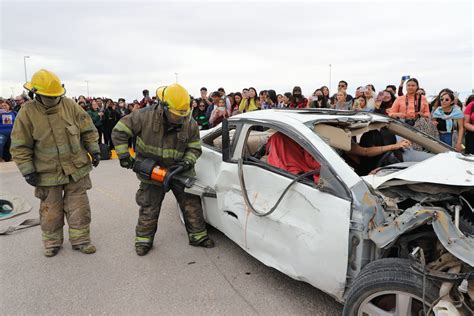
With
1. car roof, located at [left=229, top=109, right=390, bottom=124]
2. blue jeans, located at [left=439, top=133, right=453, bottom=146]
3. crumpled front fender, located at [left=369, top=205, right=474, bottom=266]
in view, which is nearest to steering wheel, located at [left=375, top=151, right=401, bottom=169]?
car roof, located at [left=229, top=109, right=390, bottom=124]

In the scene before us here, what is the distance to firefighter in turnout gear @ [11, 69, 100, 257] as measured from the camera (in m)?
3.16

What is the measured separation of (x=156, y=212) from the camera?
3564 millimetres

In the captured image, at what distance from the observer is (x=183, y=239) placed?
150 inches

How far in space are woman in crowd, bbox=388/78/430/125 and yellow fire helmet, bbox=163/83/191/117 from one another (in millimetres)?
4036

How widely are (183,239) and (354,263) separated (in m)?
2.19

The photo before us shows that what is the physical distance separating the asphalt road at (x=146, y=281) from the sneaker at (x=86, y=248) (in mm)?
56

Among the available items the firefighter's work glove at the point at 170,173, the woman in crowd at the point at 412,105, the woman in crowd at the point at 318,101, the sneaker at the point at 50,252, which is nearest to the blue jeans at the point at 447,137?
the woman in crowd at the point at 412,105

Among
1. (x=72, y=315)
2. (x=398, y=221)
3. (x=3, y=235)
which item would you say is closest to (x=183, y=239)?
(x=72, y=315)

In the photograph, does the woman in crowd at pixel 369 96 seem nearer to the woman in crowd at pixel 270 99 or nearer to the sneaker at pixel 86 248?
the woman in crowd at pixel 270 99

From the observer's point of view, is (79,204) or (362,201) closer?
(362,201)

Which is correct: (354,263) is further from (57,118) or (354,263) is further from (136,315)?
(57,118)

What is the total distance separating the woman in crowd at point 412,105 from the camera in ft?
18.2

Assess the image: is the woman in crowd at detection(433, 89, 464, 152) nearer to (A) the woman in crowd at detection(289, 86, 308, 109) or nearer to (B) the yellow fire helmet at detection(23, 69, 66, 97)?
(A) the woman in crowd at detection(289, 86, 308, 109)

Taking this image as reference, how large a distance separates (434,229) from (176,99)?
2313mm
